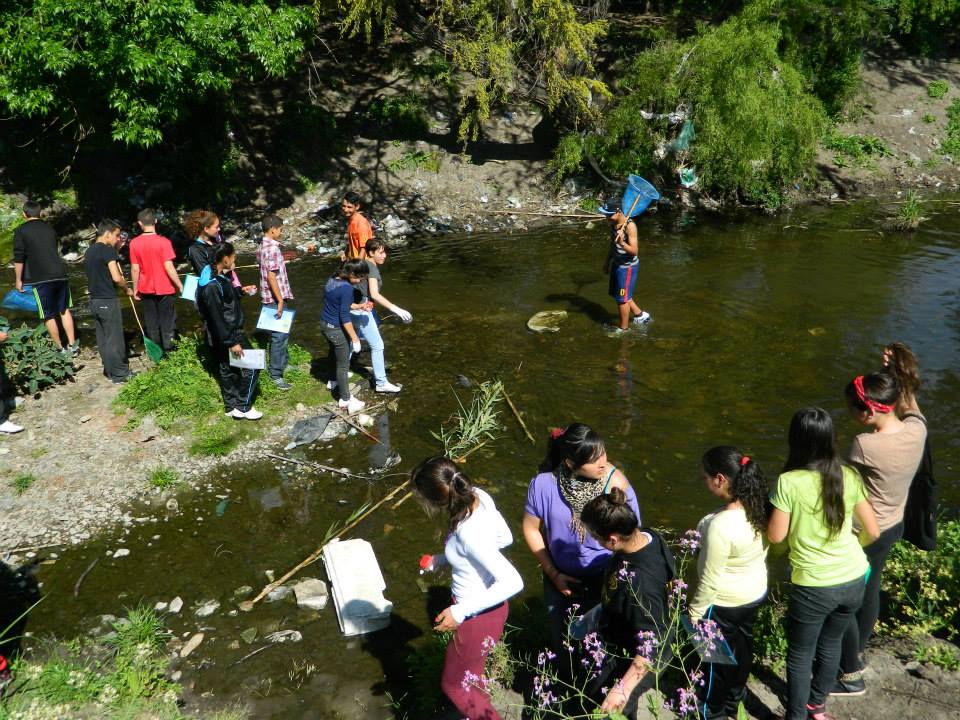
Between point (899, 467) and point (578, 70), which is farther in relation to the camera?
point (578, 70)

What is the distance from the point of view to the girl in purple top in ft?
11.8

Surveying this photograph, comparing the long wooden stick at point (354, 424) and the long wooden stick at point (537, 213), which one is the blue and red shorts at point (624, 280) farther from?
the long wooden stick at point (537, 213)

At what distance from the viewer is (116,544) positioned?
18.6ft

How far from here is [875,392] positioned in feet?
12.1

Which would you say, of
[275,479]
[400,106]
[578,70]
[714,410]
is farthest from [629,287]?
[400,106]

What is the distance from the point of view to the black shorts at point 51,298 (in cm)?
786

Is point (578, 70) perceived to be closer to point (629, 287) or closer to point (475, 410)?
point (629, 287)

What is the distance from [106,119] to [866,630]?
45.2 feet

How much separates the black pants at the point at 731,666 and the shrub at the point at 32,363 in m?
6.90

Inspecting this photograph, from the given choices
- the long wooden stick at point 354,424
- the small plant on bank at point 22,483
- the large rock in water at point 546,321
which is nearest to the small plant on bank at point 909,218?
the large rock in water at point 546,321

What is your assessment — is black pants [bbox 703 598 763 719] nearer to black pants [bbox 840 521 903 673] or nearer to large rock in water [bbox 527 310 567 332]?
black pants [bbox 840 521 903 673]

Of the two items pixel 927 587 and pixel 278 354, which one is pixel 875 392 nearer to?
pixel 927 587

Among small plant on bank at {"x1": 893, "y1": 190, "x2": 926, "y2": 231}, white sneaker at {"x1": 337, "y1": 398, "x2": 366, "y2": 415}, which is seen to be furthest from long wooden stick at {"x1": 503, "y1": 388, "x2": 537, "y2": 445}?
small plant on bank at {"x1": 893, "y1": 190, "x2": 926, "y2": 231}

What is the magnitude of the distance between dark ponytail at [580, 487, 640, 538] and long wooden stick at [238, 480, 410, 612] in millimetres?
2611
